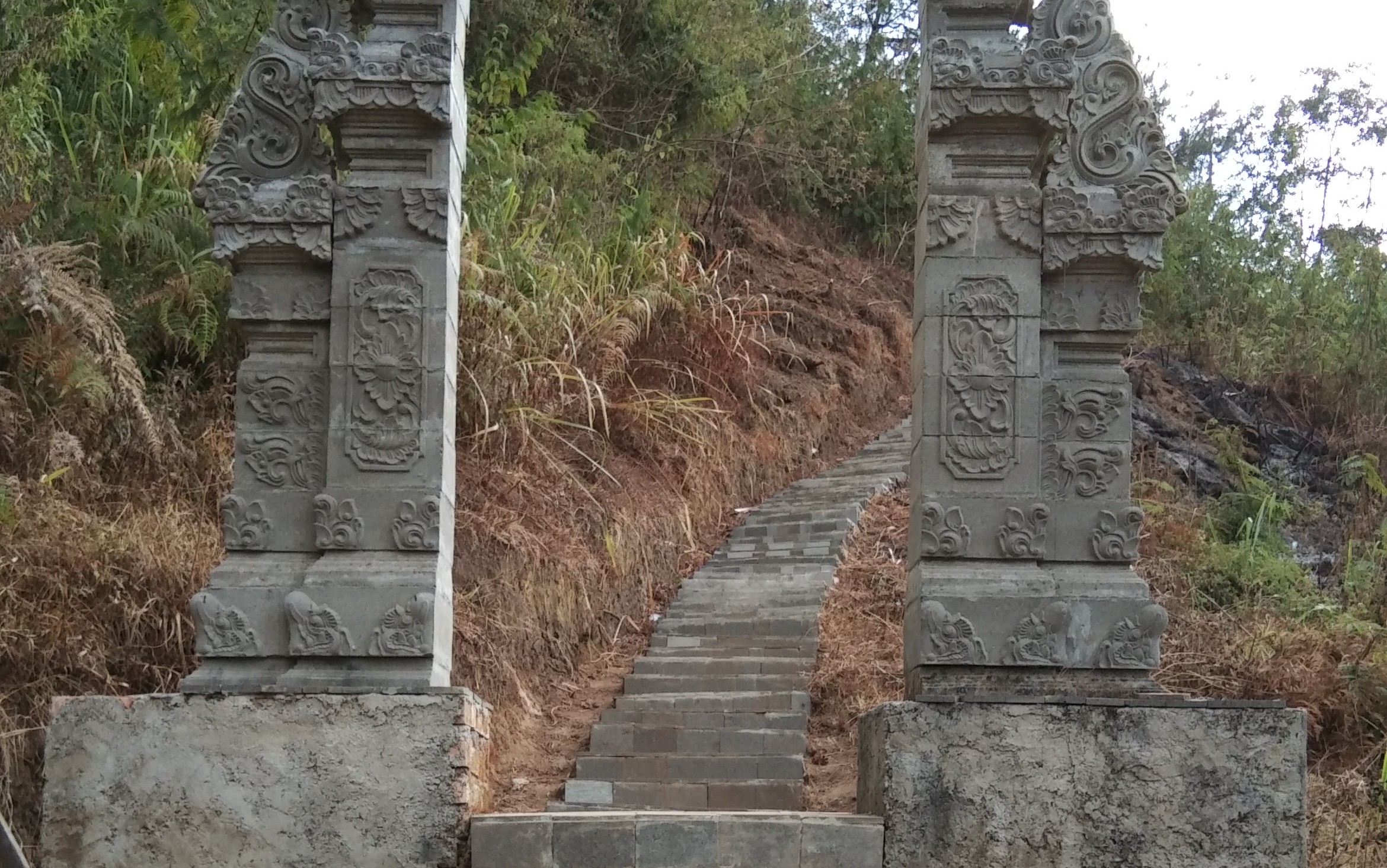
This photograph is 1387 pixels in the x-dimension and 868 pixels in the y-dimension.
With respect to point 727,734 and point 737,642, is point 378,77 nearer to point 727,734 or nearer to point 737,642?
point 727,734

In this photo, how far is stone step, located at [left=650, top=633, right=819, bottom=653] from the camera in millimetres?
8656

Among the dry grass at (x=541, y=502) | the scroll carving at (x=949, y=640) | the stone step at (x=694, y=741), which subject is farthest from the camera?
Result: the stone step at (x=694, y=741)

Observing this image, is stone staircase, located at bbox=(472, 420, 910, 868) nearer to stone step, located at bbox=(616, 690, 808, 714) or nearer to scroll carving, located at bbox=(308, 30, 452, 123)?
stone step, located at bbox=(616, 690, 808, 714)

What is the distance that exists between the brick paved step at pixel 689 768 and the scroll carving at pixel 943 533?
7.44 ft

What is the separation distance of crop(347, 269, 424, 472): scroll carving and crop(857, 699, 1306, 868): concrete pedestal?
7.13 ft

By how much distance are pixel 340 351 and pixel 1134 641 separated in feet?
10.6

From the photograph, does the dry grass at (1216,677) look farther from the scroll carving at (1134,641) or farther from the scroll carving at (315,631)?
the scroll carving at (315,631)

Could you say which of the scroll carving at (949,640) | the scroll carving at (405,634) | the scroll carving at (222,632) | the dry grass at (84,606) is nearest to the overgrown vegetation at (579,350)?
the dry grass at (84,606)

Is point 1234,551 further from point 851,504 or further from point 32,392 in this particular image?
point 32,392

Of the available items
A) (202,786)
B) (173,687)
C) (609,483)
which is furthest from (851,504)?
(202,786)

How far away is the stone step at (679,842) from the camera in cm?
500

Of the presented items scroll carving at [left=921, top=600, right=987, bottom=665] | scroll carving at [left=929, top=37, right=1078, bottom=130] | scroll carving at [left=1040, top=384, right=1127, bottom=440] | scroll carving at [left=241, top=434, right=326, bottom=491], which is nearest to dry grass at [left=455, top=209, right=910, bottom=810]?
scroll carving at [left=241, top=434, right=326, bottom=491]

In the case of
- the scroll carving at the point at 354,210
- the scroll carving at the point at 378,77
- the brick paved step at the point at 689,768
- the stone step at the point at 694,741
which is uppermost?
the scroll carving at the point at 378,77

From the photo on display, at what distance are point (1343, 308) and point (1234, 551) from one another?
6.00 metres
